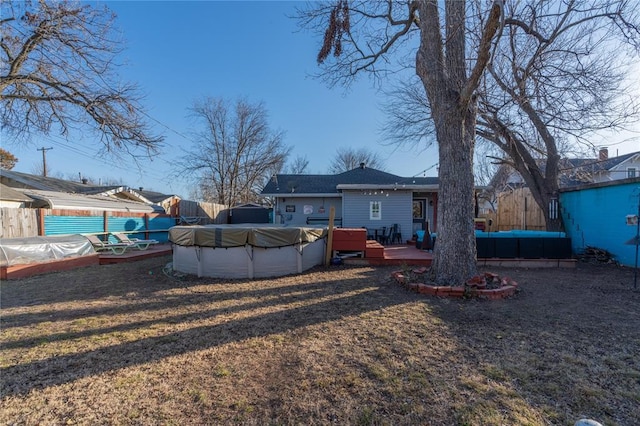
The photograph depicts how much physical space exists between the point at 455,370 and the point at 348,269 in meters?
4.83

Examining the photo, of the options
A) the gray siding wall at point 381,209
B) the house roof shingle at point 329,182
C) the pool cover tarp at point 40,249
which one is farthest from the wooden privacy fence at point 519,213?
the pool cover tarp at point 40,249

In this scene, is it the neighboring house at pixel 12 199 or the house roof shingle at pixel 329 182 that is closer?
the neighboring house at pixel 12 199

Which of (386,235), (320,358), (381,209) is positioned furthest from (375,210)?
(320,358)

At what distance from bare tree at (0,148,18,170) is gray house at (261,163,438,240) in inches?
912

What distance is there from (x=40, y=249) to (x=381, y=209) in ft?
36.1

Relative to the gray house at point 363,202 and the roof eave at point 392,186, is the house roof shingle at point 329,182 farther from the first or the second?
the roof eave at point 392,186

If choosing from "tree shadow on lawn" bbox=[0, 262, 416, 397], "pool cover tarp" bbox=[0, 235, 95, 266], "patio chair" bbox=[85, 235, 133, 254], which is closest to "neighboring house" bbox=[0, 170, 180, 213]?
"patio chair" bbox=[85, 235, 133, 254]

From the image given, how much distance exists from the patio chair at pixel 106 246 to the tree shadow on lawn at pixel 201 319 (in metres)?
4.21

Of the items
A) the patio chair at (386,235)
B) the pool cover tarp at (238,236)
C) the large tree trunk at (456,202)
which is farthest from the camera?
the patio chair at (386,235)

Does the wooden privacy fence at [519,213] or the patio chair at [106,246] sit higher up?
the wooden privacy fence at [519,213]

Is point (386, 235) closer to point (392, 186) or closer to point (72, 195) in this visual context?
point (392, 186)

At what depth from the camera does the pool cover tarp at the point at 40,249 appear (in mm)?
6707

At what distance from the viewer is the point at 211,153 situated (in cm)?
2347

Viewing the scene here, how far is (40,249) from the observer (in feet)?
24.0
